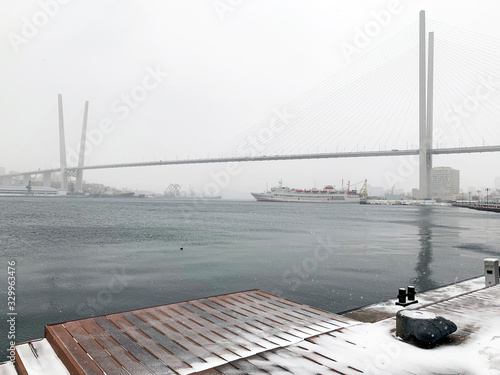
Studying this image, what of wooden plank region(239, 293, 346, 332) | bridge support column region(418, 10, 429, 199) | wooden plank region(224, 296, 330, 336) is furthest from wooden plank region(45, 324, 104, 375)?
bridge support column region(418, 10, 429, 199)

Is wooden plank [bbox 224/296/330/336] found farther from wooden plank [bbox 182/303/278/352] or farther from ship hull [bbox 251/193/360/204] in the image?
ship hull [bbox 251/193/360/204]

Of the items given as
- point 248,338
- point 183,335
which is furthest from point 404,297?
point 183,335

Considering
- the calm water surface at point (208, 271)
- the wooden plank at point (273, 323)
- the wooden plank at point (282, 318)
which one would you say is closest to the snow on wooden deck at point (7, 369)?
the calm water surface at point (208, 271)

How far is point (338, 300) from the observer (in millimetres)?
9016

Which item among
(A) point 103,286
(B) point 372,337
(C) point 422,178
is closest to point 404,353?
(B) point 372,337

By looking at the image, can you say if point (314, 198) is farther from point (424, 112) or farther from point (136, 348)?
point (136, 348)

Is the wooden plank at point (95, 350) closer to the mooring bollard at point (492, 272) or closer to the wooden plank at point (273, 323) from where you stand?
the wooden plank at point (273, 323)

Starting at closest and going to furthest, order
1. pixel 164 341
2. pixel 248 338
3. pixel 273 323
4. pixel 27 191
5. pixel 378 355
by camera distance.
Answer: pixel 378 355 → pixel 164 341 → pixel 248 338 → pixel 273 323 → pixel 27 191

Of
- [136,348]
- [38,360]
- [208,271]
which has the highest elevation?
[136,348]

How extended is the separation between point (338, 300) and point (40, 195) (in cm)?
18063

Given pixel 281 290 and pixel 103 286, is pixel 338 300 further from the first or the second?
pixel 103 286

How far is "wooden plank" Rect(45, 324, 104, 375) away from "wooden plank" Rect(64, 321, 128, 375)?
2.0 inches

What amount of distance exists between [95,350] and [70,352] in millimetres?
266

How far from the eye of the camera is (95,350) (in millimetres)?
4137
